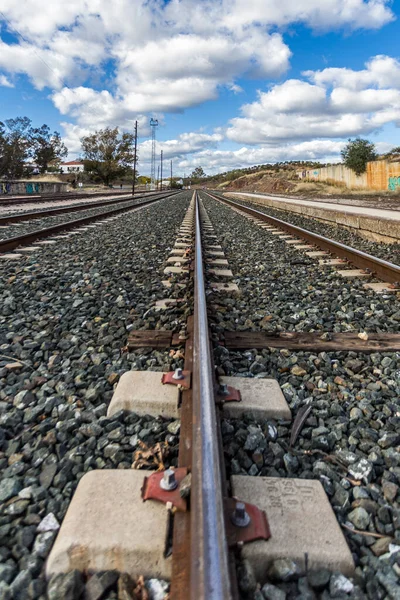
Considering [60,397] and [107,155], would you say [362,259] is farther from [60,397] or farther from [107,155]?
[107,155]

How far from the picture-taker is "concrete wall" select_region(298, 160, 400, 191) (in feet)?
101

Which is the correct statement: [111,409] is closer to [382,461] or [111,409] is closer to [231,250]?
[382,461]

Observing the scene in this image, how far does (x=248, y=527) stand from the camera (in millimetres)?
1290

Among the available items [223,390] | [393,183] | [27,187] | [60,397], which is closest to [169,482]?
[223,390]

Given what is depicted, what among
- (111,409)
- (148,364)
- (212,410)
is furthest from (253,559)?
(148,364)

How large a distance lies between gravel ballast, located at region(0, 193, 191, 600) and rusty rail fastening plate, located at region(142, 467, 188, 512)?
16cm

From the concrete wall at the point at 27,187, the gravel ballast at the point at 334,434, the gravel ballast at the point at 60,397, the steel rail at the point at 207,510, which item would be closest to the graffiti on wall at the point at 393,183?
the concrete wall at the point at 27,187

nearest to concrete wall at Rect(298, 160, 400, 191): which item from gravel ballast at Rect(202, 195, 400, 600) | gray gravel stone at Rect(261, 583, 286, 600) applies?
gravel ballast at Rect(202, 195, 400, 600)

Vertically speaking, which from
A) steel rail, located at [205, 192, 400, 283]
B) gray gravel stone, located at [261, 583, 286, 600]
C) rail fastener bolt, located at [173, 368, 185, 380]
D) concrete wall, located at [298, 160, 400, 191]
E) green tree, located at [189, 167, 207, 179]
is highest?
green tree, located at [189, 167, 207, 179]

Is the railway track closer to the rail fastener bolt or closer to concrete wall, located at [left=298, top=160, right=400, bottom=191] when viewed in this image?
the rail fastener bolt

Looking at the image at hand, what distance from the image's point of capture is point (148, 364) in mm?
2549

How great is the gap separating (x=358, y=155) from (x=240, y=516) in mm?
42682

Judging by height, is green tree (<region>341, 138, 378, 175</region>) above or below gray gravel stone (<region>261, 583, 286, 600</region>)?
above

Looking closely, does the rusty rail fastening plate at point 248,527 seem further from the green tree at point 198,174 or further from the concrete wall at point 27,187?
the green tree at point 198,174
